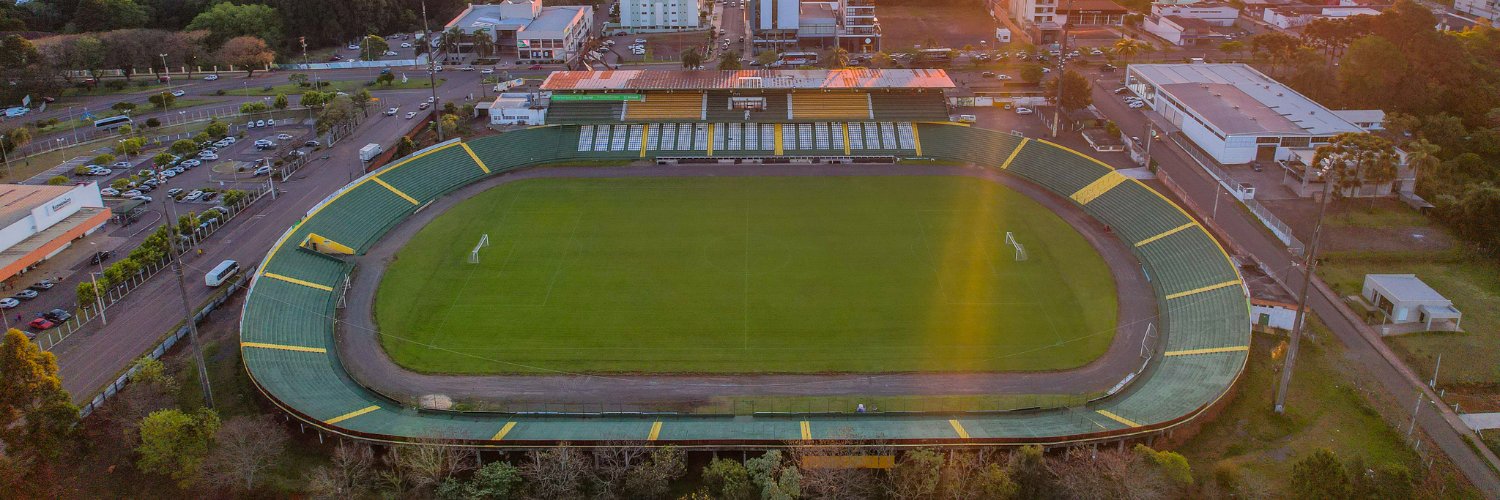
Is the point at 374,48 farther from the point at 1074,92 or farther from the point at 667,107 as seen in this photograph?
the point at 1074,92

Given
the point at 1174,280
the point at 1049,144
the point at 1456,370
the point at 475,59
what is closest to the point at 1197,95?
the point at 1049,144

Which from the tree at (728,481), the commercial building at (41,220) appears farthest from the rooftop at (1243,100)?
the commercial building at (41,220)

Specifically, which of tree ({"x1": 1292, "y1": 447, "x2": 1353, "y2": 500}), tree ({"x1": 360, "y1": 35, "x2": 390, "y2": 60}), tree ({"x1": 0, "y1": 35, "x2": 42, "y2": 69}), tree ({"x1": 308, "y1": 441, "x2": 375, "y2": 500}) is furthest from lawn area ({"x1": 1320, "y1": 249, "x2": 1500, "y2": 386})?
tree ({"x1": 0, "y1": 35, "x2": 42, "y2": 69})

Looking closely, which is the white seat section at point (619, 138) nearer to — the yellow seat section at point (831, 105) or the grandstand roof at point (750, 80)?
the grandstand roof at point (750, 80)

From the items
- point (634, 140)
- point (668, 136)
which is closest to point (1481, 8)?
point (668, 136)

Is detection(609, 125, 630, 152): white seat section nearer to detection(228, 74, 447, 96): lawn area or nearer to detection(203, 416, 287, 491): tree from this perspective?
detection(228, 74, 447, 96): lawn area

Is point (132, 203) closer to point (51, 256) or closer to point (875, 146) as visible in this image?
point (51, 256)
